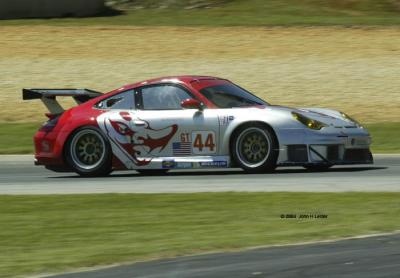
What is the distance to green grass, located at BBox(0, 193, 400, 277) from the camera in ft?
26.5

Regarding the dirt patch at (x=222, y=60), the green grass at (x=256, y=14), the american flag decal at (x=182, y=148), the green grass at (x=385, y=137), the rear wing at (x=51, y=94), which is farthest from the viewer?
the green grass at (x=256, y=14)

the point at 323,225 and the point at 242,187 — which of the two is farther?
the point at 242,187

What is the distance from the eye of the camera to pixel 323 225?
29.9ft

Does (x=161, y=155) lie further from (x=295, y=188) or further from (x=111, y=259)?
(x=111, y=259)

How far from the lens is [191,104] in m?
13.5

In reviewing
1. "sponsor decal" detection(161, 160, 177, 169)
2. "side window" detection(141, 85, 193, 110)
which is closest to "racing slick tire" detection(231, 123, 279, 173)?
"sponsor decal" detection(161, 160, 177, 169)

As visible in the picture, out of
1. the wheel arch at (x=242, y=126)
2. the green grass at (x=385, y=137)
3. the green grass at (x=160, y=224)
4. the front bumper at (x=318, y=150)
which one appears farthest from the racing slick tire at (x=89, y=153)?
the green grass at (x=385, y=137)

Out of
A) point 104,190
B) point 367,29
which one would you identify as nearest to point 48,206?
point 104,190

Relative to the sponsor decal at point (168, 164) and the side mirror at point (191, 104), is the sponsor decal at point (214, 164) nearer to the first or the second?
the sponsor decal at point (168, 164)

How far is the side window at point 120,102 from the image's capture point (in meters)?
14.0

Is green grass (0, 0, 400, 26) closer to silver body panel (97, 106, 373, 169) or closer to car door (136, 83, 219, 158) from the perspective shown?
car door (136, 83, 219, 158)

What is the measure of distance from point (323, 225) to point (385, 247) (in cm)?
126

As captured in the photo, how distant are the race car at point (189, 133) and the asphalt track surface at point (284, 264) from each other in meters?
5.08

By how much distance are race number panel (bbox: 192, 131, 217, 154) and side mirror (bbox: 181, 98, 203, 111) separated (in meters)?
0.33
